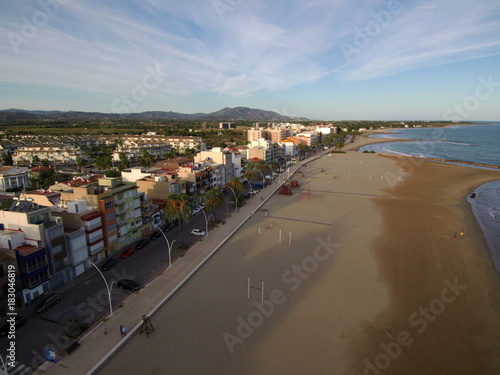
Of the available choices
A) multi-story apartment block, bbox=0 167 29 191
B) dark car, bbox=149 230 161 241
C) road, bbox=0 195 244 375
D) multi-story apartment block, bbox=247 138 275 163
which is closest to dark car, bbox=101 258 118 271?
road, bbox=0 195 244 375

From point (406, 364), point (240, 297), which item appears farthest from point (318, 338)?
point (240, 297)

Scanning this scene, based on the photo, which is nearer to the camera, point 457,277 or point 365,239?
point 457,277

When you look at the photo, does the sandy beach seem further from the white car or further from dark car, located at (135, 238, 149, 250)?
dark car, located at (135, 238, 149, 250)

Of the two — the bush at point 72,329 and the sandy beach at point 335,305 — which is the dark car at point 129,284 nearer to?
the sandy beach at point 335,305

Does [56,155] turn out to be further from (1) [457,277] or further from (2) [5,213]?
(1) [457,277]

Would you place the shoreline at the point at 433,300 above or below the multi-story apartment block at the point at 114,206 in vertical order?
below

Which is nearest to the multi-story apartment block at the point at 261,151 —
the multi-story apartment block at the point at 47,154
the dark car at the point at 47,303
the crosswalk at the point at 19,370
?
the multi-story apartment block at the point at 47,154
